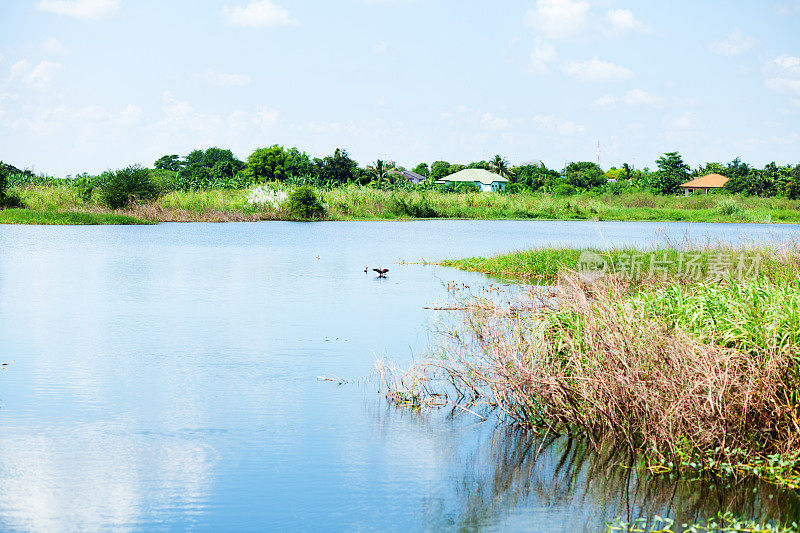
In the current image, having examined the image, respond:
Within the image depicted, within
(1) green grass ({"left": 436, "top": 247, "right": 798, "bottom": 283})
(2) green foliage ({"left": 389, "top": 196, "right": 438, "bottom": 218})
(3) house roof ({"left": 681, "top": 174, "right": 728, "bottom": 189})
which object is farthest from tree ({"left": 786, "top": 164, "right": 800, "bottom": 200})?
(1) green grass ({"left": 436, "top": 247, "right": 798, "bottom": 283})

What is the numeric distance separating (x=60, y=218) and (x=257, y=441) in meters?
55.1

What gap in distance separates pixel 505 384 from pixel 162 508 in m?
4.14

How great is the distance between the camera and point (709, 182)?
111938 millimetres

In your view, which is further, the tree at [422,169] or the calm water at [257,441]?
the tree at [422,169]

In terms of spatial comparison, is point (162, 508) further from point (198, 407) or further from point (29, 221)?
point (29, 221)

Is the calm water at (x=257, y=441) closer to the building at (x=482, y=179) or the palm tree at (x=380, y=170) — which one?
the palm tree at (x=380, y=170)

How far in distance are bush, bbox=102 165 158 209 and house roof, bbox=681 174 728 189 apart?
230 ft

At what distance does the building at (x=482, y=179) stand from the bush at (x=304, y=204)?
5729 cm

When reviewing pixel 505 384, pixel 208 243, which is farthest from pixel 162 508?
pixel 208 243

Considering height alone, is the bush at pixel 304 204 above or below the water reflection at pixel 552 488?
above

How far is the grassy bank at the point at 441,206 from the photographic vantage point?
67750mm

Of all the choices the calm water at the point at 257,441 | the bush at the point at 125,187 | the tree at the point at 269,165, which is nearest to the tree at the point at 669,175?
the tree at the point at 269,165

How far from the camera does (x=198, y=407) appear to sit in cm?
1153

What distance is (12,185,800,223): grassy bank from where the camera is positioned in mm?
67750
